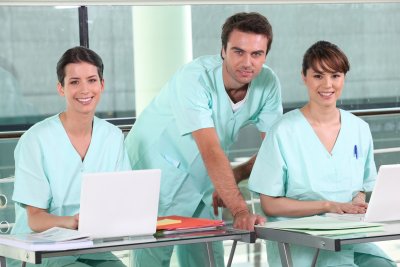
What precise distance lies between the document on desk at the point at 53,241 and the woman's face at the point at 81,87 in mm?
528

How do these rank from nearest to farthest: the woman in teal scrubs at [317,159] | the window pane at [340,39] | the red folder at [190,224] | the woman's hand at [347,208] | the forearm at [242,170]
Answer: the red folder at [190,224] < the woman's hand at [347,208] < the woman in teal scrubs at [317,159] < the forearm at [242,170] < the window pane at [340,39]

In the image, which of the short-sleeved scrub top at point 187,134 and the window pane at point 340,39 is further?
the window pane at point 340,39

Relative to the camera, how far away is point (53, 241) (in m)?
1.18

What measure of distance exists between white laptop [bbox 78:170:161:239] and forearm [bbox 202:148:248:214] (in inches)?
13.4

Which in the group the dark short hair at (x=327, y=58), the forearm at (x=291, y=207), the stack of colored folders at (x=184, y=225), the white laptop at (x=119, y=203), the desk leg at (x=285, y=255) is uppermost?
the dark short hair at (x=327, y=58)

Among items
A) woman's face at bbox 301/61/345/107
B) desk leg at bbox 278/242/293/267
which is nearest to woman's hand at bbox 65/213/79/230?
Result: desk leg at bbox 278/242/293/267

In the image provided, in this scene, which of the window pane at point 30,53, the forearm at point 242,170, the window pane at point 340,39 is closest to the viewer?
the forearm at point 242,170

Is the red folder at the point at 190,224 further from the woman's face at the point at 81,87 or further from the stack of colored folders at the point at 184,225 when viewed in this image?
the woman's face at the point at 81,87

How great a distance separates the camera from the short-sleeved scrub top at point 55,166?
1547mm

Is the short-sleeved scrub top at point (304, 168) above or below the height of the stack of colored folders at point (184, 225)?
above

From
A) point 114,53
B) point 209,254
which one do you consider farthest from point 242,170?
point 114,53

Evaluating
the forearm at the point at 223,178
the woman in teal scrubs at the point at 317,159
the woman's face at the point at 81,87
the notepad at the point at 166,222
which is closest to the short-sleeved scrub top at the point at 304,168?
the woman in teal scrubs at the point at 317,159

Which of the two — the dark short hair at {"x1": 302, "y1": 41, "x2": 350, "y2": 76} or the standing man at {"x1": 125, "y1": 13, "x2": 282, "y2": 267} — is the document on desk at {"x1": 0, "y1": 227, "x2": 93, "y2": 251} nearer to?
the standing man at {"x1": 125, "y1": 13, "x2": 282, "y2": 267}

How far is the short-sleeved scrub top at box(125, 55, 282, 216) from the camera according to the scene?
185cm
